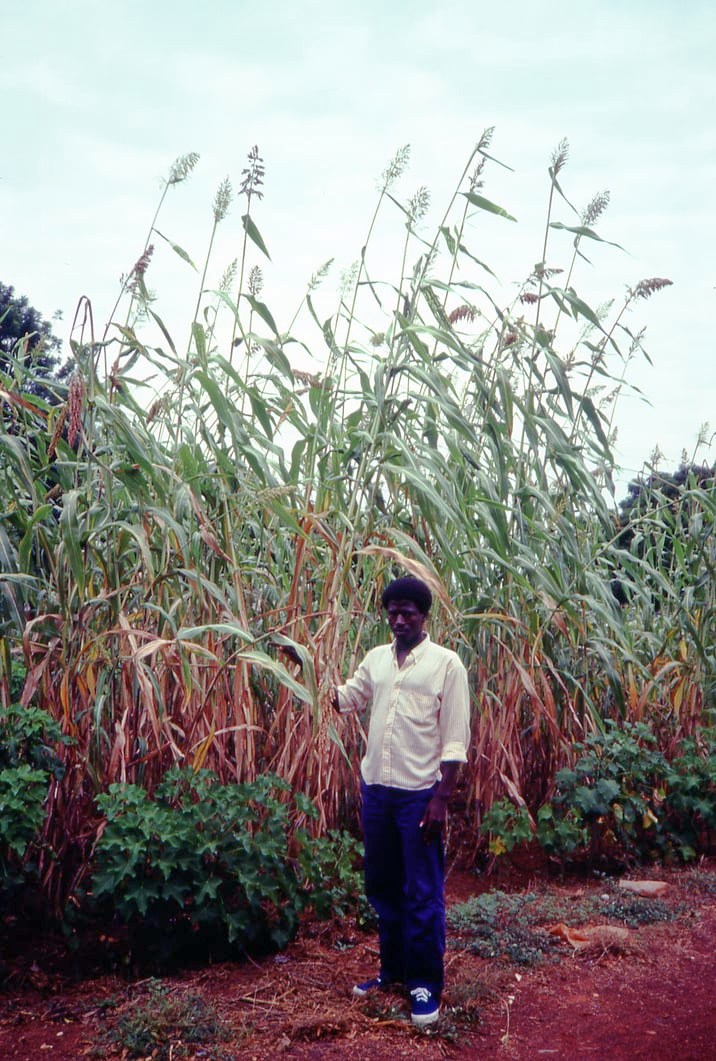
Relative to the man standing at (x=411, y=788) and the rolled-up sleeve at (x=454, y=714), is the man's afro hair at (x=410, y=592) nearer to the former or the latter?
the man standing at (x=411, y=788)

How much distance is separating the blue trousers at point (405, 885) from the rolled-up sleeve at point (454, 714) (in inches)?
6.3

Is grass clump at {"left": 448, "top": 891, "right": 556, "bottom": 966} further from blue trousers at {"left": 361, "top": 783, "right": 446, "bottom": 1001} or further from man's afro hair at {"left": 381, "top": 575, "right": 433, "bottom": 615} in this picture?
man's afro hair at {"left": 381, "top": 575, "right": 433, "bottom": 615}

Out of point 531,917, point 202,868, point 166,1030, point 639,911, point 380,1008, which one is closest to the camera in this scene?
point 166,1030

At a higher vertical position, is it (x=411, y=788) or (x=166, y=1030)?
(x=411, y=788)

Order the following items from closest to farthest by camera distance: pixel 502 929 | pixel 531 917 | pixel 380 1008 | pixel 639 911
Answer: pixel 380 1008 → pixel 502 929 → pixel 531 917 → pixel 639 911

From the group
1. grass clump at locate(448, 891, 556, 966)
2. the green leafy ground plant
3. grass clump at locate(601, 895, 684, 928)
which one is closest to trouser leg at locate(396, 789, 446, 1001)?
the green leafy ground plant

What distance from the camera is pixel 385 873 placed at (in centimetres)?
328

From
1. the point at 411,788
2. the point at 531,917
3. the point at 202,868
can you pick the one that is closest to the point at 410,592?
the point at 411,788

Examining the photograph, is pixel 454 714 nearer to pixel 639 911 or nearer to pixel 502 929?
pixel 502 929

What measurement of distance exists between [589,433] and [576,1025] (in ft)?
8.70

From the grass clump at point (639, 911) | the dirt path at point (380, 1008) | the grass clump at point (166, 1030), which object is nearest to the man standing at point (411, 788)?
the dirt path at point (380, 1008)

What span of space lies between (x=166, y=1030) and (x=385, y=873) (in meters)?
0.80

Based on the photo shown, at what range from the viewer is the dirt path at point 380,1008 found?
286cm

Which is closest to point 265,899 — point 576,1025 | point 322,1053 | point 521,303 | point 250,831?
point 250,831
